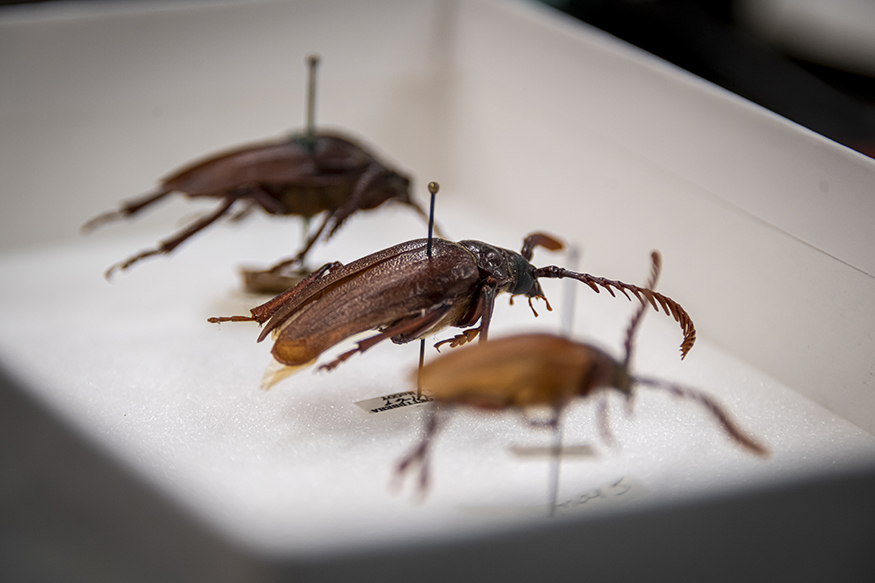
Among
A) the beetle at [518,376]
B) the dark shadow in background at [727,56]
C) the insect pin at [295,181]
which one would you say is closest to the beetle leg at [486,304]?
the beetle at [518,376]

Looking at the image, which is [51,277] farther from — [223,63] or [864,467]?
[864,467]

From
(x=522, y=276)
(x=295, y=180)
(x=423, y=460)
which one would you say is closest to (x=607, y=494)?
(x=423, y=460)

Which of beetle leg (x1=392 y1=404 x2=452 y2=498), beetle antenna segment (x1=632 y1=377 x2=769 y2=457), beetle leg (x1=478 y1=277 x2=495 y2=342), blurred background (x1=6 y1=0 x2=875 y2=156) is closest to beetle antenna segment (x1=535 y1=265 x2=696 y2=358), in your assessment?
beetle leg (x1=478 y1=277 x2=495 y2=342)

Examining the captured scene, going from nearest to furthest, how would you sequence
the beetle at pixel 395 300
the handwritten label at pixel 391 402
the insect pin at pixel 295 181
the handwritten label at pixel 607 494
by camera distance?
the handwritten label at pixel 607 494, the beetle at pixel 395 300, the handwritten label at pixel 391 402, the insect pin at pixel 295 181

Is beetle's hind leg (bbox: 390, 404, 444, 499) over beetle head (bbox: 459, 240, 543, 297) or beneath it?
beneath

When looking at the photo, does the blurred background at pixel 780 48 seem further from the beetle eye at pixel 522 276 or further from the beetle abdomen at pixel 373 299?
the beetle abdomen at pixel 373 299

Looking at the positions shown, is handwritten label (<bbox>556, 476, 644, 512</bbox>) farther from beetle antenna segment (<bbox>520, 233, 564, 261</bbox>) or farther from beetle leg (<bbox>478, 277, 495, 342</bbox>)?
beetle antenna segment (<bbox>520, 233, 564, 261</bbox>)

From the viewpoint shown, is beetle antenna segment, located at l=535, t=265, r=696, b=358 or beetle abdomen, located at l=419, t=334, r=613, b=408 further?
beetle antenna segment, located at l=535, t=265, r=696, b=358
